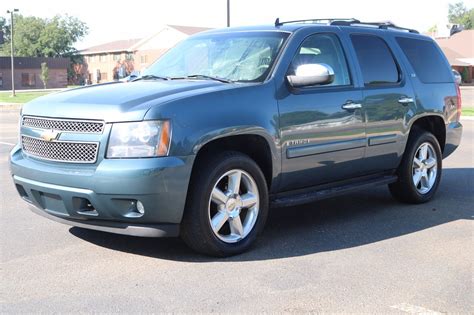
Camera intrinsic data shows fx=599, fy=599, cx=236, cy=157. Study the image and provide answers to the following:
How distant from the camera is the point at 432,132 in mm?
7270

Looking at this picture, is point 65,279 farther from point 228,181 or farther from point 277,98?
point 277,98

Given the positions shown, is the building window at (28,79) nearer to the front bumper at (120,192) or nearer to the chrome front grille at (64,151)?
the chrome front grille at (64,151)

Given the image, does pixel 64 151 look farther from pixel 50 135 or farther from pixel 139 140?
pixel 139 140

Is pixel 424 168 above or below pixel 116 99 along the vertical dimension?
below

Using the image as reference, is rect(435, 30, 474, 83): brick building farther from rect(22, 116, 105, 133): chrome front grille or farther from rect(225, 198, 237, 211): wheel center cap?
rect(22, 116, 105, 133): chrome front grille

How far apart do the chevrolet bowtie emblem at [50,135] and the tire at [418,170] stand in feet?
12.5

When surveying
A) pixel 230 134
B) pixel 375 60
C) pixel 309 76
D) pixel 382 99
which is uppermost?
pixel 375 60

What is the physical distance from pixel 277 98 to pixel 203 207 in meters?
1.19

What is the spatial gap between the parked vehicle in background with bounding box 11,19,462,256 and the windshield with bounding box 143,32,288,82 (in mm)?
16

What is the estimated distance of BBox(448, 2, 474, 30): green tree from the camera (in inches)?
5041

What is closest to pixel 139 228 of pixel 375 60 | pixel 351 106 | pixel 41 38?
pixel 351 106

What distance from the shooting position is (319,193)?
18.2 ft

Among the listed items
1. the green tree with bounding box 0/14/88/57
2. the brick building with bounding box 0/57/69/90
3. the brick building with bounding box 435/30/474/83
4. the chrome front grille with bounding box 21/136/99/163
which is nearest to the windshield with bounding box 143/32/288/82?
the chrome front grille with bounding box 21/136/99/163

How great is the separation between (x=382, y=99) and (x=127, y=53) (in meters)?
90.5
